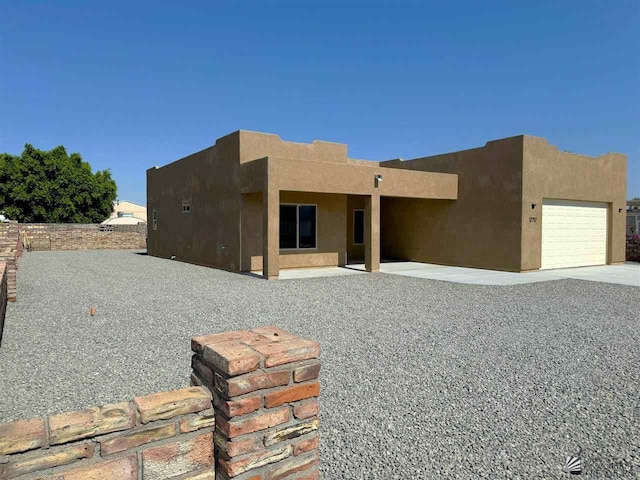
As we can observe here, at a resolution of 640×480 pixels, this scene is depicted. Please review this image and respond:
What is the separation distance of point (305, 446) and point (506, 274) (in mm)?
12654

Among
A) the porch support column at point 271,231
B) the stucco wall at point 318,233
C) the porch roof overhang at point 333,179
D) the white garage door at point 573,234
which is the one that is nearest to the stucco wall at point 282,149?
the porch roof overhang at point 333,179

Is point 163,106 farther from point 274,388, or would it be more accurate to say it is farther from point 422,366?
point 274,388

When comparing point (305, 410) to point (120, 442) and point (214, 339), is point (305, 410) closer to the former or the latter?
point (214, 339)

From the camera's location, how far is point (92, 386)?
4031 millimetres

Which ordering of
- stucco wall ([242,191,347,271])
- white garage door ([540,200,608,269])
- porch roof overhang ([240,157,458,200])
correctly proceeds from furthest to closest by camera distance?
white garage door ([540,200,608,269])
stucco wall ([242,191,347,271])
porch roof overhang ([240,157,458,200])

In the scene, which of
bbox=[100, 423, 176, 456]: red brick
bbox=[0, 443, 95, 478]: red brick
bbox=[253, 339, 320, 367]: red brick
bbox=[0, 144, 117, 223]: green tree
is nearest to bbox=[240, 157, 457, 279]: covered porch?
bbox=[253, 339, 320, 367]: red brick

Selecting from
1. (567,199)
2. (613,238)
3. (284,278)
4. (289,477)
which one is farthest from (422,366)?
(613,238)

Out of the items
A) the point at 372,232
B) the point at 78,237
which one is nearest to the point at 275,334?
the point at 372,232

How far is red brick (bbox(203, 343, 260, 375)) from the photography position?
194 cm

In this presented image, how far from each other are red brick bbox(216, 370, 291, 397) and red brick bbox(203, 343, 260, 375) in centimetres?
4

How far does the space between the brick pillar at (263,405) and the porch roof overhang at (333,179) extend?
9.93m

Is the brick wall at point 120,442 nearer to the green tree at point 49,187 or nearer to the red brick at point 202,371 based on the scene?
the red brick at point 202,371

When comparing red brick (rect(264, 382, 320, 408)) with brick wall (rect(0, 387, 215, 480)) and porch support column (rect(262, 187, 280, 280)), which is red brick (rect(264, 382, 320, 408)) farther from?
porch support column (rect(262, 187, 280, 280))

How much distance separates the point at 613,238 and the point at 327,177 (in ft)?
40.3
